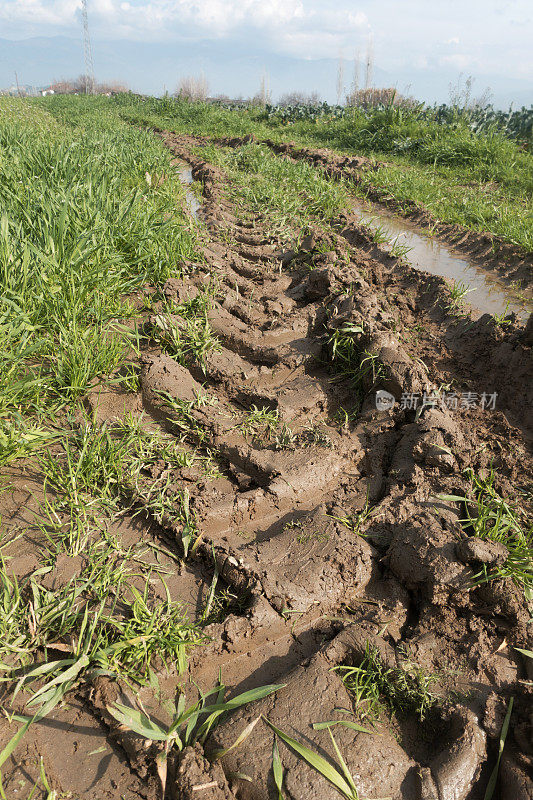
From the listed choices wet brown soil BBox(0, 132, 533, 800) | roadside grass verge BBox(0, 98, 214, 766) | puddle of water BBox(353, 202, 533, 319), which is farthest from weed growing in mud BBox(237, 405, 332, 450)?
puddle of water BBox(353, 202, 533, 319)

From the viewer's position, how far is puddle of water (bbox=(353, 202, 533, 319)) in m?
4.55

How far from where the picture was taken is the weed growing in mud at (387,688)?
5.33 ft

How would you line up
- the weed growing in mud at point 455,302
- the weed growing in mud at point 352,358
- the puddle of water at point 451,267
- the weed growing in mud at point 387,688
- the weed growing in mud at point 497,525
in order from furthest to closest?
1. the puddle of water at point 451,267
2. the weed growing in mud at point 455,302
3. the weed growing in mud at point 352,358
4. the weed growing in mud at point 497,525
5. the weed growing in mud at point 387,688

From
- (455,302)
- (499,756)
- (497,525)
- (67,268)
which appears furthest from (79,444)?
(455,302)

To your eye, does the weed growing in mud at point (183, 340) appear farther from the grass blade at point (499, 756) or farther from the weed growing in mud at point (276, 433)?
the grass blade at point (499, 756)

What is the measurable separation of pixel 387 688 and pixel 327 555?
54 cm

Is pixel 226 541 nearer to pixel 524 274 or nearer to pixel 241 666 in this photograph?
pixel 241 666

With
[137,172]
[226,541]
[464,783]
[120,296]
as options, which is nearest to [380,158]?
[137,172]

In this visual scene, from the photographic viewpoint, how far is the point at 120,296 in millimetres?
3641

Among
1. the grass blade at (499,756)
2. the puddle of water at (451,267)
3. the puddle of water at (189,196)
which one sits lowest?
the grass blade at (499,756)

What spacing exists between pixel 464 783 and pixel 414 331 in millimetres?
3044

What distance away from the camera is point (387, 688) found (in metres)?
1.67

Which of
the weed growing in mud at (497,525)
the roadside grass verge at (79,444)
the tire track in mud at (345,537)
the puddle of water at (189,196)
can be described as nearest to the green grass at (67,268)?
the roadside grass verge at (79,444)

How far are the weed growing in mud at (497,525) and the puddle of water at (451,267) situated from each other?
220 cm
